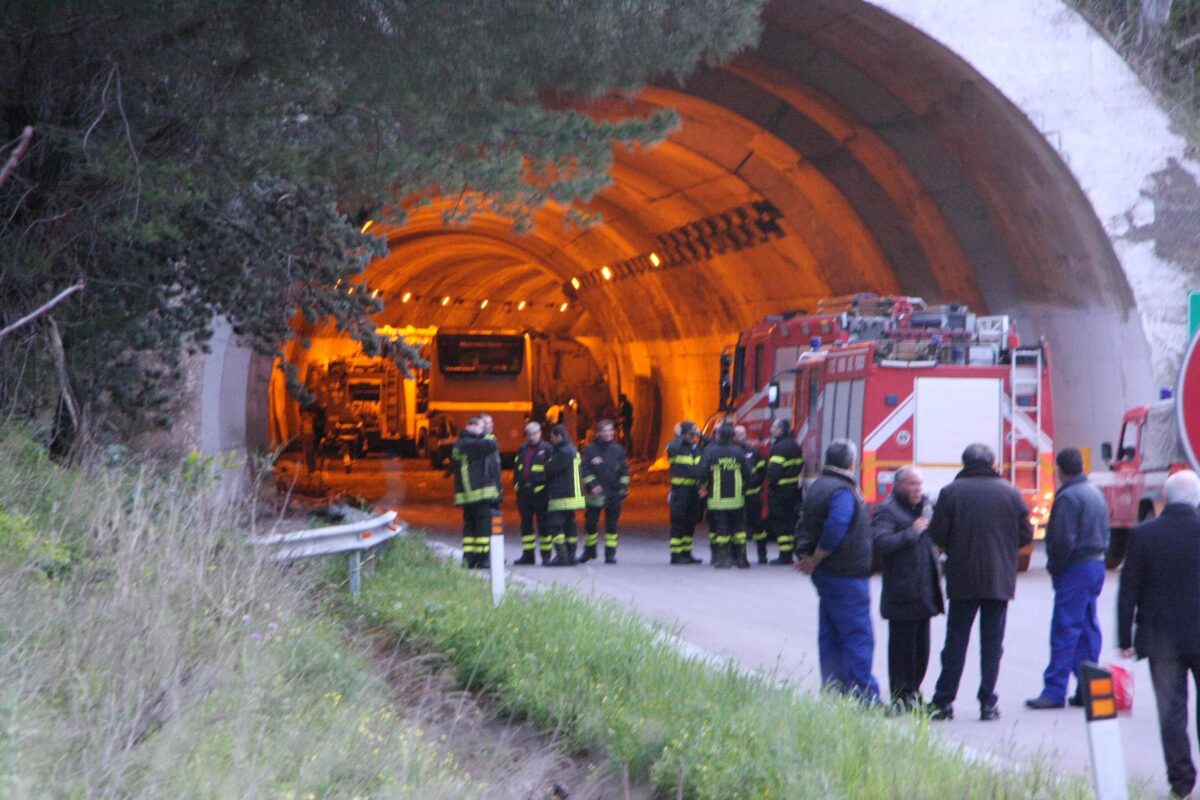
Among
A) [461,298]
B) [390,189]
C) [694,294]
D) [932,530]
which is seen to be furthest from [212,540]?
[461,298]

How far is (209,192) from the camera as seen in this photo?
11.8m

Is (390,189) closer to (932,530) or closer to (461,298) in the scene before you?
(932,530)

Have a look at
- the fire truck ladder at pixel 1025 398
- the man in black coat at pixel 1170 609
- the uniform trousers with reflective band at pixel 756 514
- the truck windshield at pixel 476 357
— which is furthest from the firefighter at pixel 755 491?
the truck windshield at pixel 476 357

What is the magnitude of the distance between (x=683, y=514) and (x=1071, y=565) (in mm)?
8919

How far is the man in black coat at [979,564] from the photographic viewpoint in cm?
894

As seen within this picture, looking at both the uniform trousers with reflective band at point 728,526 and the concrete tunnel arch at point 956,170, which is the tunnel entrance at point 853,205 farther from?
the uniform trousers with reflective band at point 728,526

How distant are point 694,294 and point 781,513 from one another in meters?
15.0

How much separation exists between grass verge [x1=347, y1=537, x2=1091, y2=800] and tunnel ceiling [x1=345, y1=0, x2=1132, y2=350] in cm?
958

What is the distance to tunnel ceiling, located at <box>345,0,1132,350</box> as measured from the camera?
19.8 metres

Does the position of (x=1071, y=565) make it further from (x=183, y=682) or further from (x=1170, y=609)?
(x=183, y=682)

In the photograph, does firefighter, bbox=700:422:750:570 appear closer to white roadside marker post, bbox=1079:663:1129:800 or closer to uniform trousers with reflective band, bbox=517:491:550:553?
uniform trousers with reflective band, bbox=517:491:550:553

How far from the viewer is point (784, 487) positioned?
18.0 metres

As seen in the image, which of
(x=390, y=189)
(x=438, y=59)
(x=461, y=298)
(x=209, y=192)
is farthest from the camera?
(x=461, y=298)

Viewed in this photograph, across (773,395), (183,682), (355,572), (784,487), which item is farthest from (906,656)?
(773,395)
